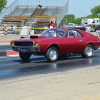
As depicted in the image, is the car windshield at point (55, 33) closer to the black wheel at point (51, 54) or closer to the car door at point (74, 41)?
the car door at point (74, 41)

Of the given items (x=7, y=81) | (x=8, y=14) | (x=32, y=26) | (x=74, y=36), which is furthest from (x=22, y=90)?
(x=8, y=14)

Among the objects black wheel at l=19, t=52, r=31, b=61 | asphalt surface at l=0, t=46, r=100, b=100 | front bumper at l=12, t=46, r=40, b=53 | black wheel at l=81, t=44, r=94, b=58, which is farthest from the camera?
black wheel at l=81, t=44, r=94, b=58

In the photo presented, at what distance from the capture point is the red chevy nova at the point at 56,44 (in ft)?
38.1

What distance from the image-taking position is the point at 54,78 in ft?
26.5

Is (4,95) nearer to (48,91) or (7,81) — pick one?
(48,91)

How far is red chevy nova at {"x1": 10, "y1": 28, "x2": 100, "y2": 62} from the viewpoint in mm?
11609

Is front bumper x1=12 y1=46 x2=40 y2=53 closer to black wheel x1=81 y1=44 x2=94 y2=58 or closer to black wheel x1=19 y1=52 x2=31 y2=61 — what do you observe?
black wheel x1=19 y1=52 x2=31 y2=61

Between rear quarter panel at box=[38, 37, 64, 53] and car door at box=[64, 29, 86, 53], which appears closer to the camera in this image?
rear quarter panel at box=[38, 37, 64, 53]

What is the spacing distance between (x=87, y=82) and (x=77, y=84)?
38cm

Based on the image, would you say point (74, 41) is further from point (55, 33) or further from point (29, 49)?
point (29, 49)

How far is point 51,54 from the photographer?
1195 cm

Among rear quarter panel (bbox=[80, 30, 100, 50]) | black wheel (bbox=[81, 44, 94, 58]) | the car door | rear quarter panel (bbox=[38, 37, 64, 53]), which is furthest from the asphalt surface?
rear quarter panel (bbox=[80, 30, 100, 50])

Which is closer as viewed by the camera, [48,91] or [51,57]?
[48,91]

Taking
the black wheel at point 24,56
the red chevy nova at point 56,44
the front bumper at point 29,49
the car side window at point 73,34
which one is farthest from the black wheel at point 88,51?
the front bumper at point 29,49
